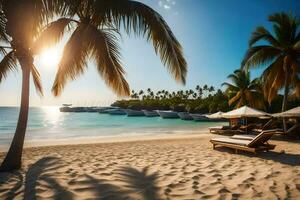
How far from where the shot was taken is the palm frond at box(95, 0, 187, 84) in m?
6.36

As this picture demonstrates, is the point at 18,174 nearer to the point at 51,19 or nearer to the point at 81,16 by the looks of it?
the point at 51,19

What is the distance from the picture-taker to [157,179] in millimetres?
5902

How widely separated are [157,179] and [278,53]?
14946 millimetres

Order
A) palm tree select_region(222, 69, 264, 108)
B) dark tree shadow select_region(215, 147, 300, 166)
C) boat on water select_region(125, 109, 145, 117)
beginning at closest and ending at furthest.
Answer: dark tree shadow select_region(215, 147, 300, 166) → palm tree select_region(222, 69, 264, 108) → boat on water select_region(125, 109, 145, 117)

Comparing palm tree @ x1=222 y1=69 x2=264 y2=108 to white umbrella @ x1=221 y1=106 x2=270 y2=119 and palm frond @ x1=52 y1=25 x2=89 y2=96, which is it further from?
palm frond @ x1=52 y1=25 x2=89 y2=96

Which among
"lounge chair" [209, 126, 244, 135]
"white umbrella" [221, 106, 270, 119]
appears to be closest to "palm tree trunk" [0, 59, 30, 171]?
"white umbrella" [221, 106, 270, 119]

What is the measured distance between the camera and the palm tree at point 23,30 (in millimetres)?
6172

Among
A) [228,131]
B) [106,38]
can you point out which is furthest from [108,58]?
[228,131]

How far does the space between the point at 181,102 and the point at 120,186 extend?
88357mm

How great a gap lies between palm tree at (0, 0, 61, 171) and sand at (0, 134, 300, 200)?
75cm

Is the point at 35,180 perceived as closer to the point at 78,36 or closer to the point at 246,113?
the point at 78,36

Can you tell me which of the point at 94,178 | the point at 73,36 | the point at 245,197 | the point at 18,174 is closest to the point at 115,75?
the point at 73,36

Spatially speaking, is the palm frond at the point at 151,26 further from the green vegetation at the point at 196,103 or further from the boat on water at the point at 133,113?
the boat on water at the point at 133,113

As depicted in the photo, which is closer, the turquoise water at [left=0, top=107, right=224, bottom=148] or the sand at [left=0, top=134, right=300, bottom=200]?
the sand at [left=0, top=134, right=300, bottom=200]
